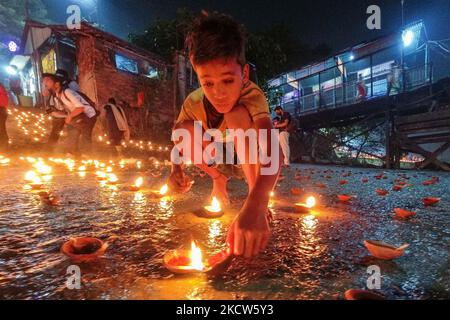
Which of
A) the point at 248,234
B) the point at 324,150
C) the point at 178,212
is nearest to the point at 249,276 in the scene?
the point at 248,234

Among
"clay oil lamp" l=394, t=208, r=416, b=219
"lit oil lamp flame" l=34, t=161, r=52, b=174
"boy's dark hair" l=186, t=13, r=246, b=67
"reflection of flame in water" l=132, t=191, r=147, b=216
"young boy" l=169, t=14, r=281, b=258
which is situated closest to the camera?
"young boy" l=169, t=14, r=281, b=258

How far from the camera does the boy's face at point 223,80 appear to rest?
203cm

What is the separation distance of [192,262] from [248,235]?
341mm

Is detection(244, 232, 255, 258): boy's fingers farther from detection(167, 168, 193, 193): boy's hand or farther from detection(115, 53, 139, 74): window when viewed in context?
detection(115, 53, 139, 74): window

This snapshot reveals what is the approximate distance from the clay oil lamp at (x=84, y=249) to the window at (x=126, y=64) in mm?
14963

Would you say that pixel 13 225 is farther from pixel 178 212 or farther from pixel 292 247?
pixel 292 247

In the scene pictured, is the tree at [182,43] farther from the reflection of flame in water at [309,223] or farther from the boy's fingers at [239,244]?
the boy's fingers at [239,244]

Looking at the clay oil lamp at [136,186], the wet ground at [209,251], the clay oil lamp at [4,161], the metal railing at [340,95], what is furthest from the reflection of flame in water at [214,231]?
the metal railing at [340,95]

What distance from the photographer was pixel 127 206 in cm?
290

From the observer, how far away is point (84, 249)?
153 centimetres

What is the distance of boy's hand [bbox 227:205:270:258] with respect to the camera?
1.30 metres

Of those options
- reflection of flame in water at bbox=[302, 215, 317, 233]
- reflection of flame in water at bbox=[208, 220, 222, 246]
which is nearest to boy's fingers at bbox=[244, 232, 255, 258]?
reflection of flame in water at bbox=[208, 220, 222, 246]

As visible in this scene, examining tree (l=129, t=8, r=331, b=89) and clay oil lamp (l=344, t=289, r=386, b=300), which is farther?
tree (l=129, t=8, r=331, b=89)

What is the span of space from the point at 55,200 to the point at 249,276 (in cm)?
241
